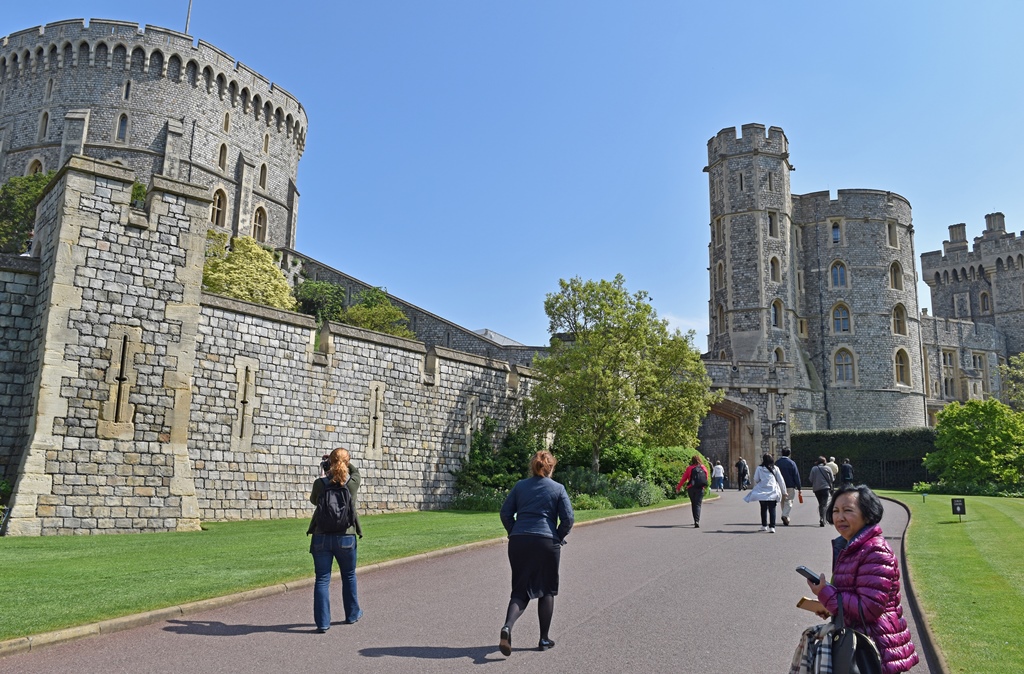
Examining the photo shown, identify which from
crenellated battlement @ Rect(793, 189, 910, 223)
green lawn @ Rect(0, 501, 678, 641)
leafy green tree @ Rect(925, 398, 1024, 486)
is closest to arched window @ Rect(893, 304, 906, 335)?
crenellated battlement @ Rect(793, 189, 910, 223)

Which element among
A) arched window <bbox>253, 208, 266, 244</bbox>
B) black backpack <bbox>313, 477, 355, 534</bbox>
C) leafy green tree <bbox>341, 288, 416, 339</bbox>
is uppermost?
arched window <bbox>253, 208, 266, 244</bbox>

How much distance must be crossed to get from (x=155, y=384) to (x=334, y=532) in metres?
8.90

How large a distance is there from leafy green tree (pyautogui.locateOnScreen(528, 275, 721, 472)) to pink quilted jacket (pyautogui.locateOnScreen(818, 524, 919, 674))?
18.0 m

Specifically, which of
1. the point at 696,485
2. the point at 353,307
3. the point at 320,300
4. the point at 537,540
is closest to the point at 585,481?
the point at 696,485

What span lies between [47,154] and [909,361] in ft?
180

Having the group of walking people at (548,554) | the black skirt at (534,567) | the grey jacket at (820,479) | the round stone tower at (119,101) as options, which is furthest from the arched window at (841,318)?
the black skirt at (534,567)

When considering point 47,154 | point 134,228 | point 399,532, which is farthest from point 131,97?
point 399,532

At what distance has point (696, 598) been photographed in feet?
25.8

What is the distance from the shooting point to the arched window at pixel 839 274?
5041 cm

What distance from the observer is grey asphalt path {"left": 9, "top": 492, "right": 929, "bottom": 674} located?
18.0ft

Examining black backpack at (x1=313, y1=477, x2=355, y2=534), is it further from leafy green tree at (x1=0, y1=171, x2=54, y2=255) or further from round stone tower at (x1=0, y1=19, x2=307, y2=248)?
round stone tower at (x1=0, y1=19, x2=307, y2=248)

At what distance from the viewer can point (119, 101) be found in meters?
45.4

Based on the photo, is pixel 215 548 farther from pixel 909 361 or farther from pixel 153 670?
pixel 909 361

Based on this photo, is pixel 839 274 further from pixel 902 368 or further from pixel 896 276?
pixel 902 368
